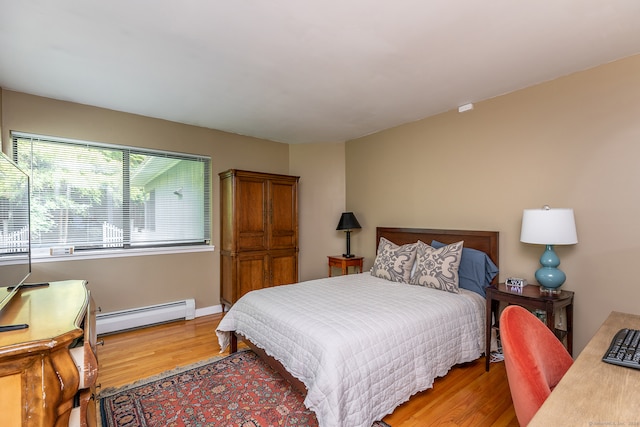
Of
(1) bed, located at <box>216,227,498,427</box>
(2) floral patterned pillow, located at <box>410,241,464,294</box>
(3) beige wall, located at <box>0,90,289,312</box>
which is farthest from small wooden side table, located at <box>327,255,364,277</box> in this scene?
(3) beige wall, located at <box>0,90,289,312</box>

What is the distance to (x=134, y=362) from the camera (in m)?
2.66

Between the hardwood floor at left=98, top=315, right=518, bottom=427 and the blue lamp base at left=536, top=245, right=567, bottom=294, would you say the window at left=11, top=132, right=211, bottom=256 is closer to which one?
the hardwood floor at left=98, top=315, right=518, bottom=427

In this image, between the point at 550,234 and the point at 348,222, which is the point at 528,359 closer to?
the point at 550,234

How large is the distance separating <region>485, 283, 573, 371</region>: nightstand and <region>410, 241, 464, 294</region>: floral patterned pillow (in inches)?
12.6

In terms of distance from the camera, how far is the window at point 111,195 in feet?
9.82

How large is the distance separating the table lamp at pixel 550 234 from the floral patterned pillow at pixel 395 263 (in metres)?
1.06

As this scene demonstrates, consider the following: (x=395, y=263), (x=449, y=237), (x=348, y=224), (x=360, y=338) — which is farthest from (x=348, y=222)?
(x=360, y=338)

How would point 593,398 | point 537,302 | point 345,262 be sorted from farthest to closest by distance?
point 345,262
point 537,302
point 593,398

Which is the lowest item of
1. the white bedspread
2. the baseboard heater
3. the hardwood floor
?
the hardwood floor

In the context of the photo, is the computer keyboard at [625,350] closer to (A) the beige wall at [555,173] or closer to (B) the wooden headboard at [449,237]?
(A) the beige wall at [555,173]

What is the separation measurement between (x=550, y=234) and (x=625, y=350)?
1.20 metres

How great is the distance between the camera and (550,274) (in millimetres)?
2338

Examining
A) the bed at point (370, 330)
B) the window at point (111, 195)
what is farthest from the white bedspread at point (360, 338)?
the window at point (111, 195)

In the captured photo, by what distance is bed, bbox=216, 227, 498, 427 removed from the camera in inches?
66.7
